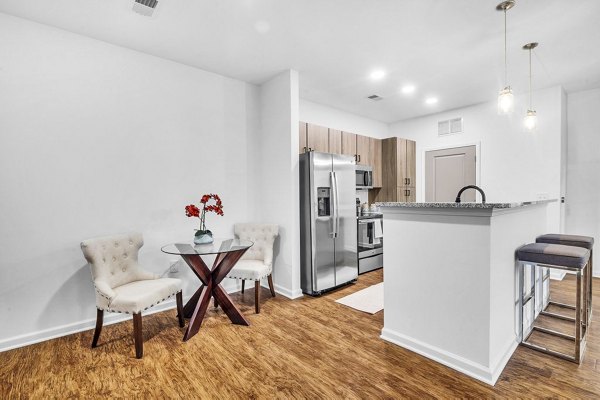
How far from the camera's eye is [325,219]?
12.2 feet

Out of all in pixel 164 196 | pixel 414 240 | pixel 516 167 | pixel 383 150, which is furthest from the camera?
pixel 383 150

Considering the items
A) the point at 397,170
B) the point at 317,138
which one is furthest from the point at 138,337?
the point at 397,170

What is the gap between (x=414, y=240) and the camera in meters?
2.25

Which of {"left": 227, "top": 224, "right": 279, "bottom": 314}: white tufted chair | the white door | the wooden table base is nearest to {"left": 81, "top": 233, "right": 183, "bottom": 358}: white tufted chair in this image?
the wooden table base

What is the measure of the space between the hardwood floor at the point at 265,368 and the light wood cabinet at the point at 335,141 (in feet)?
8.88

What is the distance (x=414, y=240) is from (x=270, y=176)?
85.8 inches

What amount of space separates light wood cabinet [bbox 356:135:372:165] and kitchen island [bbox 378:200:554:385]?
2.82m

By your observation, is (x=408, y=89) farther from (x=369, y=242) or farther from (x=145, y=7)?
(x=145, y=7)

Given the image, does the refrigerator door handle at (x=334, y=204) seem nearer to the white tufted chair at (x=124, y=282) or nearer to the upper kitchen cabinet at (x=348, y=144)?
the upper kitchen cabinet at (x=348, y=144)

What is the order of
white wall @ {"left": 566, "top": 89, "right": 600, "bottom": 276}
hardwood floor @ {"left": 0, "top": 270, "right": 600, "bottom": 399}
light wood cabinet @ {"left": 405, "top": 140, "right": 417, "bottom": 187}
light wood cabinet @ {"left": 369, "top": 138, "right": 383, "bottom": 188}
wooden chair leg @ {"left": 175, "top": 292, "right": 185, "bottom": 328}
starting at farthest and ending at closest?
light wood cabinet @ {"left": 405, "top": 140, "right": 417, "bottom": 187}
light wood cabinet @ {"left": 369, "top": 138, "right": 383, "bottom": 188}
white wall @ {"left": 566, "top": 89, "right": 600, "bottom": 276}
wooden chair leg @ {"left": 175, "top": 292, "right": 185, "bottom": 328}
hardwood floor @ {"left": 0, "top": 270, "right": 600, "bottom": 399}

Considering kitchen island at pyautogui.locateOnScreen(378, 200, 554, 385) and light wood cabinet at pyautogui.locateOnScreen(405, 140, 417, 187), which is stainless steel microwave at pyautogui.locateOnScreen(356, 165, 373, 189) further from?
kitchen island at pyautogui.locateOnScreen(378, 200, 554, 385)

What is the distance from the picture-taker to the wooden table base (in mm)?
2691

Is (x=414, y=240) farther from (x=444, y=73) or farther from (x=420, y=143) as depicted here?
(x=420, y=143)

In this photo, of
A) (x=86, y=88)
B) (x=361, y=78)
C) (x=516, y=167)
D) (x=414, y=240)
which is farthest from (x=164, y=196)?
(x=516, y=167)
